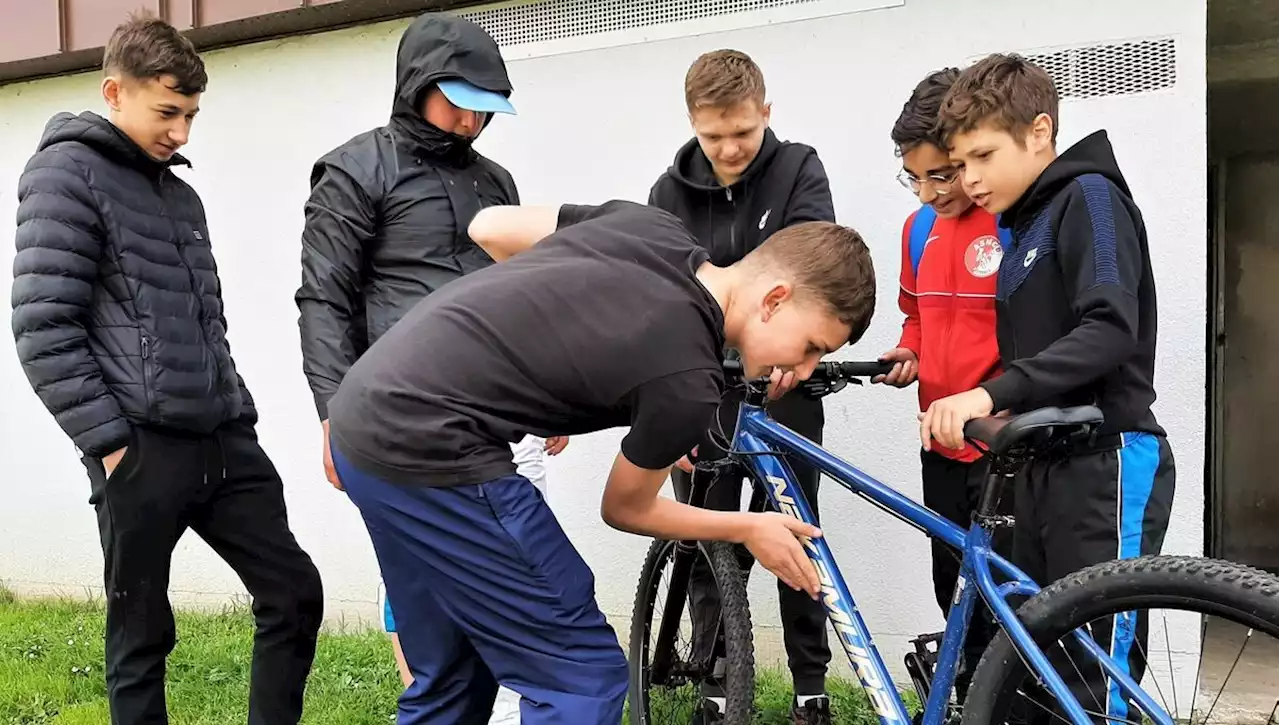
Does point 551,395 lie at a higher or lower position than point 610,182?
lower

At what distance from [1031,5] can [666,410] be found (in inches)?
90.5

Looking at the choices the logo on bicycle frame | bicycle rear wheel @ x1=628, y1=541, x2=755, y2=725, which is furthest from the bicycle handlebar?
bicycle rear wheel @ x1=628, y1=541, x2=755, y2=725

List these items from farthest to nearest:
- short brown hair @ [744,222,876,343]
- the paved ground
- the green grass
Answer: the green grass, the paved ground, short brown hair @ [744,222,876,343]

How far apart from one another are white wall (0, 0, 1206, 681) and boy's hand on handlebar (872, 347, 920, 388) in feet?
2.75

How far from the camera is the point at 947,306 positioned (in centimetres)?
230

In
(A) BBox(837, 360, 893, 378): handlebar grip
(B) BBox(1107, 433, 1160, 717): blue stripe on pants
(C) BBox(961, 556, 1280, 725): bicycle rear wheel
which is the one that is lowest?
(C) BBox(961, 556, 1280, 725): bicycle rear wheel

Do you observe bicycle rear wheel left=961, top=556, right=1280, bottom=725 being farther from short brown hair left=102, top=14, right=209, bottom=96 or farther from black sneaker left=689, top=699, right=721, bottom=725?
short brown hair left=102, top=14, right=209, bottom=96

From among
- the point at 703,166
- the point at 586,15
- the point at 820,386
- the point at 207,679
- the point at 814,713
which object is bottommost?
the point at 207,679

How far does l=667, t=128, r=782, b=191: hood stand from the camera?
8.46ft

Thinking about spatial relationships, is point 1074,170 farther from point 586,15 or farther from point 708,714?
point 586,15

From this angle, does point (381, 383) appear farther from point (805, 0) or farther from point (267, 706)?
point (805, 0)

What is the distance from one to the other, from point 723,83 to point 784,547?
1241 millimetres

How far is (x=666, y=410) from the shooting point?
1.45m

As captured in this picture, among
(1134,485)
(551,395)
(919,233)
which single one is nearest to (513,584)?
(551,395)
